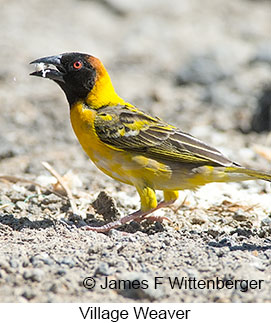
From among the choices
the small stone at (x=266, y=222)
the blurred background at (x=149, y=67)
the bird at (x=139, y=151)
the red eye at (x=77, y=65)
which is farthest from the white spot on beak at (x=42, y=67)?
the small stone at (x=266, y=222)

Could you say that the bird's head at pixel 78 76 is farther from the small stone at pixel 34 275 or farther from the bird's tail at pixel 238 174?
the small stone at pixel 34 275

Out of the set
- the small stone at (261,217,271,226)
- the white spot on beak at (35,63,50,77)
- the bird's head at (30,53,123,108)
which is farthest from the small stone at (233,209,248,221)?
the white spot on beak at (35,63,50,77)

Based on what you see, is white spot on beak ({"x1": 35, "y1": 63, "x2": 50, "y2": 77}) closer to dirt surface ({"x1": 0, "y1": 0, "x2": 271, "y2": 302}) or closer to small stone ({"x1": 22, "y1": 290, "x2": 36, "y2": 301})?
dirt surface ({"x1": 0, "y1": 0, "x2": 271, "y2": 302})

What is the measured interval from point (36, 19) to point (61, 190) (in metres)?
9.94

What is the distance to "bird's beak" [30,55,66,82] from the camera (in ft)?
19.2

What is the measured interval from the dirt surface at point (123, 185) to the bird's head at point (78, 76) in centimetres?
100

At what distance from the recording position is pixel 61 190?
652cm

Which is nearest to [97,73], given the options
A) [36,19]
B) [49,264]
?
[49,264]

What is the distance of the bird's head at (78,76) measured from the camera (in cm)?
594

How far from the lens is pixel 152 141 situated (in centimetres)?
578

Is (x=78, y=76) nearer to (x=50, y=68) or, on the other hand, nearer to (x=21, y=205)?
(x=50, y=68)

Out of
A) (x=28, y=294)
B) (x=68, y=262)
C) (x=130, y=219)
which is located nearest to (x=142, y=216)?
(x=130, y=219)

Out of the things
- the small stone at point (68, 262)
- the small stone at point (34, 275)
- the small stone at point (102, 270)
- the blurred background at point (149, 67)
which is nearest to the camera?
the small stone at point (34, 275)

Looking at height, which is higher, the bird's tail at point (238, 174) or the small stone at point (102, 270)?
the bird's tail at point (238, 174)
